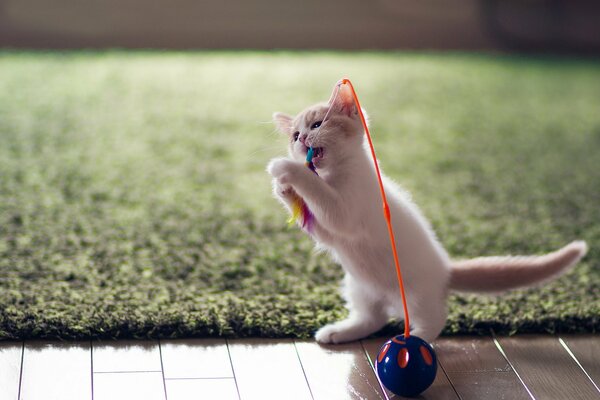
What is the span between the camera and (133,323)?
1.69 meters

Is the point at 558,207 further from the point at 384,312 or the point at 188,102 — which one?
the point at 188,102

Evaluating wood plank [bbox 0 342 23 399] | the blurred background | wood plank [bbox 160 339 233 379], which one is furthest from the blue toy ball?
the blurred background

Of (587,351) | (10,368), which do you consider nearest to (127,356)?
(10,368)

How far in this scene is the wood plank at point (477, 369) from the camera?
1553 millimetres

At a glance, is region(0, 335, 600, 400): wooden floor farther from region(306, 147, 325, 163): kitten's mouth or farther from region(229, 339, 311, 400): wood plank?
region(306, 147, 325, 163): kitten's mouth

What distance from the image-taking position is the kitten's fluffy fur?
152cm

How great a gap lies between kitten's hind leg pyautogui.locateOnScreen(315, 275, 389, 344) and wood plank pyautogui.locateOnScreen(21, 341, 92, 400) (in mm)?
492

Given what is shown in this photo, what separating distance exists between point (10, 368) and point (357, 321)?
0.71m

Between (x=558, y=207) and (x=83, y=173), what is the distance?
1532mm

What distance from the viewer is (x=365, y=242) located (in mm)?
1585

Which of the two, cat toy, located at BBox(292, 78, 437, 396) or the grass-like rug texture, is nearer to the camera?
cat toy, located at BBox(292, 78, 437, 396)

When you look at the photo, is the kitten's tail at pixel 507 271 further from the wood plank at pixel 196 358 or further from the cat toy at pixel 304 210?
the wood plank at pixel 196 358

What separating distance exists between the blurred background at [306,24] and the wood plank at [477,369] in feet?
9.62

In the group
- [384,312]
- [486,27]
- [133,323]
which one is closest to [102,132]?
[133,323]
